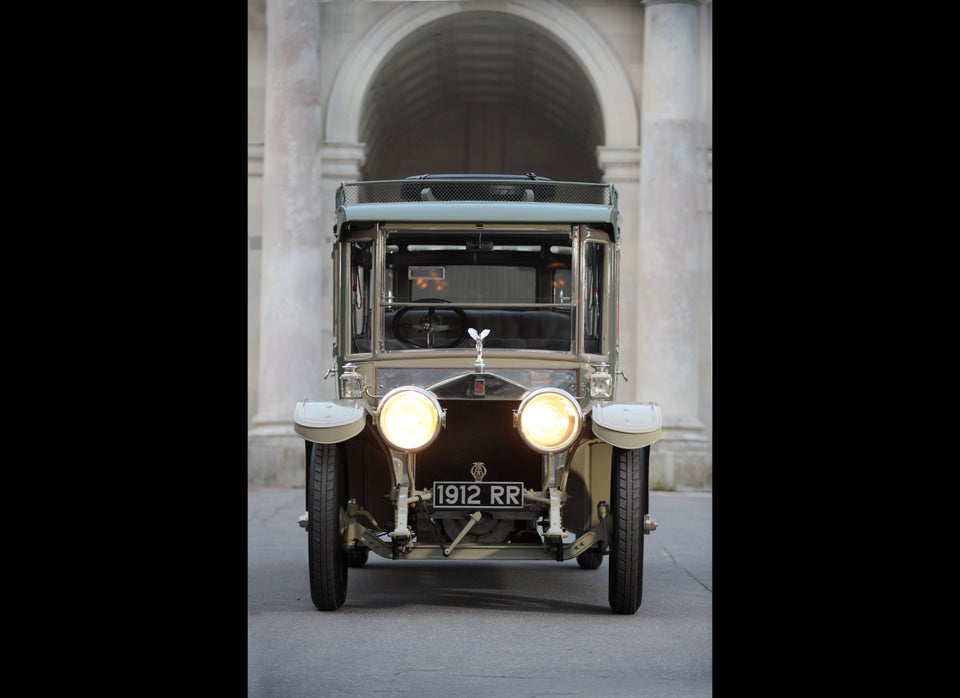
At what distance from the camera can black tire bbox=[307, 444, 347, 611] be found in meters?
6.37

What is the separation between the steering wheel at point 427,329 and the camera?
720 cm

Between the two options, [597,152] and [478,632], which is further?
[597,152]

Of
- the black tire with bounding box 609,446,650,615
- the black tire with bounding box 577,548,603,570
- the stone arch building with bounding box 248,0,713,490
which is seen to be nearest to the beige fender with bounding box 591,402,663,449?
the black tire with bounding box 609,446,650,615

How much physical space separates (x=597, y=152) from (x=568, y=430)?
30.9 ft

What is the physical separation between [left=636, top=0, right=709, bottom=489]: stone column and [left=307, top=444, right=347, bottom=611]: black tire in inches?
341

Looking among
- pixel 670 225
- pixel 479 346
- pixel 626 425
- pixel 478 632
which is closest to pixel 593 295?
pixel 479 346

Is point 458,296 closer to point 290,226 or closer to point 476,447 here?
point 476,447

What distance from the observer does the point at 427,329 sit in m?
7.23
